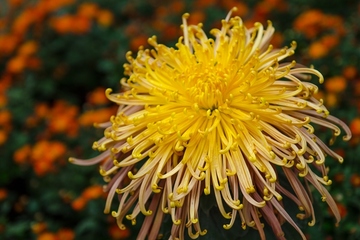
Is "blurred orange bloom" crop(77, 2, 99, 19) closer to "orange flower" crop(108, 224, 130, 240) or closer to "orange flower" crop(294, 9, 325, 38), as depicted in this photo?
"orange flower" crop(294, 9, 325, 38)

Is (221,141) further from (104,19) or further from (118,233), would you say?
(104,19)

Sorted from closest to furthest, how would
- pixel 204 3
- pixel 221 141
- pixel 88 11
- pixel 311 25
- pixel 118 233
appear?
1. pixel 221 141
2. pixel 118 233
3. pixel 311 25
4. pixel 88 11
5. pixel 204 3

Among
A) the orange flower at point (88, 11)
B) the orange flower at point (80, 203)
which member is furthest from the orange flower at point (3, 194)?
the orange flower at point (88, 11)

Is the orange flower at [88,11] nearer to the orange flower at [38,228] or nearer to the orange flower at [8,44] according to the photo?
the orange flower at [8,44]

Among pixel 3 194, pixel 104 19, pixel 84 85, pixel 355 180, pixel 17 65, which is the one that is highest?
pixel 104 19

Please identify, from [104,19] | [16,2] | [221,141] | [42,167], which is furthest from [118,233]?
[16,2]

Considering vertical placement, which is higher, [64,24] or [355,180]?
[64,24]

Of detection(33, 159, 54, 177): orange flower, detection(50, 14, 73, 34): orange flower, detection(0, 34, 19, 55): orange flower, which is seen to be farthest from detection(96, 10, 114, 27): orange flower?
detection(33, 159, 54, 177): orange flower
